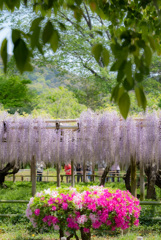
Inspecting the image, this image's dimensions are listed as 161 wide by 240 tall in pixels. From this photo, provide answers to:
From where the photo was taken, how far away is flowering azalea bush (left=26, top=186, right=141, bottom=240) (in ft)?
15.6

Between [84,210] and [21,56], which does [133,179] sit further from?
[21,56]

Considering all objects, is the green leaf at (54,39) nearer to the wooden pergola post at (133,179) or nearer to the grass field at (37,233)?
the grass field at (37,233)

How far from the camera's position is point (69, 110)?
18531 mm

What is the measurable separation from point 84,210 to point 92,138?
3.15 metres

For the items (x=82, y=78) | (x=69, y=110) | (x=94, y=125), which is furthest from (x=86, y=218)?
(x=82, y=78)

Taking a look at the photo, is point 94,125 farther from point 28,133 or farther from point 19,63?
point 19,63

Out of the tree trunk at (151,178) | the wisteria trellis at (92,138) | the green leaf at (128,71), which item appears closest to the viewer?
the green leaf at (128,71)

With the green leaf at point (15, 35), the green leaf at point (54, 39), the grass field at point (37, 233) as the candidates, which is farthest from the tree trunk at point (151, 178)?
the green leaf at point (15, 35)

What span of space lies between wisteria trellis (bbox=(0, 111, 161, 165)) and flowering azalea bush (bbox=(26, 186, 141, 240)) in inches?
105

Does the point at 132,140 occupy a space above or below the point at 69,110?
below

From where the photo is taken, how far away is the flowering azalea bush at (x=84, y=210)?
4754 mm

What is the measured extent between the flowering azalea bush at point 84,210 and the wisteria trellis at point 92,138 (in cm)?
267

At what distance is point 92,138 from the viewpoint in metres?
7.83

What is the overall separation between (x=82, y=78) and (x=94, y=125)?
14.2 meters
